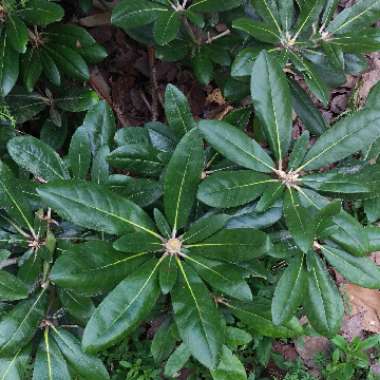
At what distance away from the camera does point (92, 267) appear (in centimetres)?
123

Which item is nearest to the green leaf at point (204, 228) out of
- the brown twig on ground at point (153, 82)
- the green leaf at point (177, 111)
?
the green leaf at point (177, 111)

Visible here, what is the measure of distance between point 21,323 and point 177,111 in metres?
0.70

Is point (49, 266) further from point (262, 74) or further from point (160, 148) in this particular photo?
point (262, 74)

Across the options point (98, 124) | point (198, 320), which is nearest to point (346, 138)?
point (198, 320)

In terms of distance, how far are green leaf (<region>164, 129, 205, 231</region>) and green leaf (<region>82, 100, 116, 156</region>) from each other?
0.32 metres

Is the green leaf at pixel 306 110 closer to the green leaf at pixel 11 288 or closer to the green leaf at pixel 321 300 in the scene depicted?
the green leaf at pixel 321 300

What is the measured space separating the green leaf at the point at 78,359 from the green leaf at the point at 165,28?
87 cm

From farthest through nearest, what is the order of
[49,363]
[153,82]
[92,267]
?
[153,82] → [49,363] → [92,267]

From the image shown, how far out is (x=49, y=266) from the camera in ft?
4.68

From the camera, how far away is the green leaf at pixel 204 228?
4.25 feet

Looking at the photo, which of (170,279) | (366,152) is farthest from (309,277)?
(366,152)

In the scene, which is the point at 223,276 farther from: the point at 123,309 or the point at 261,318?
the point at 261,318

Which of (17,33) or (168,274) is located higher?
(17,33)

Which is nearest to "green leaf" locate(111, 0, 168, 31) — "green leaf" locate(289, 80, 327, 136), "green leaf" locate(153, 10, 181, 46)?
"green leaf" locate(153, 10, 181, 46)
